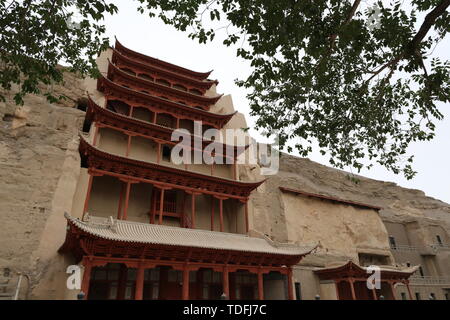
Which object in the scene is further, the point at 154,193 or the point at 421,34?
the point at 154,193

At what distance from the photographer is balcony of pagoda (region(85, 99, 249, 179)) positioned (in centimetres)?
1566

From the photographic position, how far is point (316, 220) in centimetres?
2083

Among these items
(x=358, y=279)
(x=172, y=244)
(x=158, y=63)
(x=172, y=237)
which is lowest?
(x=358, y=279)

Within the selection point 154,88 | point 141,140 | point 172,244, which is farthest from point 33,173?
point 154,88

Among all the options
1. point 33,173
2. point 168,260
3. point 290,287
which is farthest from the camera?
point 290,287

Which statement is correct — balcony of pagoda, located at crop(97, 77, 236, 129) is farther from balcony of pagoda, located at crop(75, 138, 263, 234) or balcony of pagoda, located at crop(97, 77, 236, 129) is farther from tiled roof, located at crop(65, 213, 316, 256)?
tiled roof, located at crop(65, 213, 316, 256)

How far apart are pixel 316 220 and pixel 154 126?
13.2m

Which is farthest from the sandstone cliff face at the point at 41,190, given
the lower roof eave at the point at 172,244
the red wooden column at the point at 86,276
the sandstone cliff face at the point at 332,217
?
the red wooden column at the point at 86,276

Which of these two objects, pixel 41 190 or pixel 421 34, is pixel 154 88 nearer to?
pixel 41 190

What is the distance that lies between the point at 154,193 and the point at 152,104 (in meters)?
6.21

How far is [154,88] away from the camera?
2017 centimetres

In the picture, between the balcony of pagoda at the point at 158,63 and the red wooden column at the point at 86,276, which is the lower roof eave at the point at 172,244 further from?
the balcony of pagoda at the point at 158,63

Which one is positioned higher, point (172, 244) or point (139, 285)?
point (172, 244)

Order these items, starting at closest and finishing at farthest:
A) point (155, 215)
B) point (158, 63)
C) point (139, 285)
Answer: point (139, 285)
point (155, 215)
point (158, 63)
